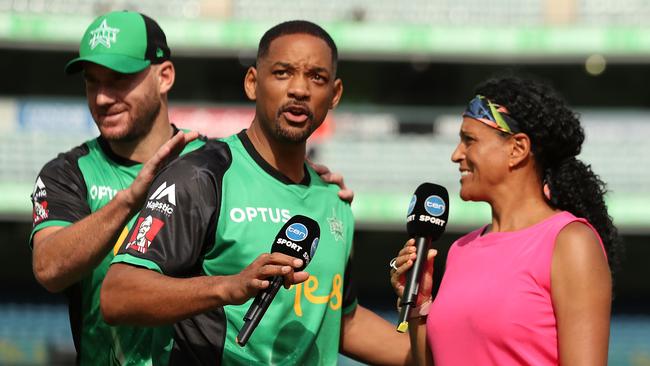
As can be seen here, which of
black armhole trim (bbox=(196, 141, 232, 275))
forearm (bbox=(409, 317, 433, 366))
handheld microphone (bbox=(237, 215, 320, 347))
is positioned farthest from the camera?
forearm (bbox=(409, 317, 433, 366))

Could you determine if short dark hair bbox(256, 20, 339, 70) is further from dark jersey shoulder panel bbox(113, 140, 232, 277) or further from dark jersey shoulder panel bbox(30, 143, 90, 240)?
dark jersey shoulder panel bbox(30, 143, 90, 240)

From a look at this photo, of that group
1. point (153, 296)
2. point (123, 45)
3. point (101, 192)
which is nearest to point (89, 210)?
point (101, 192)

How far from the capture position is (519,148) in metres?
4.30

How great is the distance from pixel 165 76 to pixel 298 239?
1951mm

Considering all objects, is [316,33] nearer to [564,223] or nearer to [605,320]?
[564,223]

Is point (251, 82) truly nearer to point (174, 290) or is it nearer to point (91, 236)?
point (91, 236)

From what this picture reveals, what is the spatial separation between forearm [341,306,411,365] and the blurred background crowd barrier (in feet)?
49.1

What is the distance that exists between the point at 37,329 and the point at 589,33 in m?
12.0

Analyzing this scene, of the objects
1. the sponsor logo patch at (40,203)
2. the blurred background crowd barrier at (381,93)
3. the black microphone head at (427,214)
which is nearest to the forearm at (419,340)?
the black microphone head at (427,214)

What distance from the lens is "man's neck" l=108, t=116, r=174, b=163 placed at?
5.18m

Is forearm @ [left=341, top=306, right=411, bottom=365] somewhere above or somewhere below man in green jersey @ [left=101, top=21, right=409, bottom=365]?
below

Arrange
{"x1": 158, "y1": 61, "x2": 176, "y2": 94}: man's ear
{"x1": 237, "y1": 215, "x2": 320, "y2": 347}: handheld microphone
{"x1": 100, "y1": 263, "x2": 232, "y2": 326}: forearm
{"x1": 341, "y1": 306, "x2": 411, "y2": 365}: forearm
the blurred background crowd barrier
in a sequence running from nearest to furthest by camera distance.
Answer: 1. {"x1": 237, "y1": 215, "x2": 320, "y2": 347}: handheld microphone
2. {"x1": 100, "y1": 263, "x2": 232, "y2": 326}: forearm
3. {"x1": 341, "y1": 306, "x2": 411, "y2": 365}: forearm
4. {"x1": 158, "y1": 61, "x2": 176, "y2": 94}: man's ear
5. the blurred background crowd barrier

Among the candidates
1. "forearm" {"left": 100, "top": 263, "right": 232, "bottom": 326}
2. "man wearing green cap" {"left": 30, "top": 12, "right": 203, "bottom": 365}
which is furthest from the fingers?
"man wearing green cap" {"left": 30, "top": 12, "right": 203, "bottom": 365}

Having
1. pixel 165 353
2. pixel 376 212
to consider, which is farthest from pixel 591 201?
pixel 376 212
